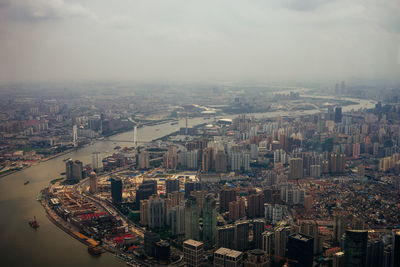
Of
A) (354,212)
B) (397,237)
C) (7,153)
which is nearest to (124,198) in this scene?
(7,153)

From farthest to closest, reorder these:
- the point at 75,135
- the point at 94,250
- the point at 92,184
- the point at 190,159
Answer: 1. the point at 75,135
2. the point at 190,159
3. the point at 92,184
4. the point at 94,250

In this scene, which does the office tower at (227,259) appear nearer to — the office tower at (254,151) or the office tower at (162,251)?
the office tower at (162,251)

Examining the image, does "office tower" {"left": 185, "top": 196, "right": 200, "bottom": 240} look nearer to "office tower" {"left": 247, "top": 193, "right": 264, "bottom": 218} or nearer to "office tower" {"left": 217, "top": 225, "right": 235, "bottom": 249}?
"office tower" {"left": 217, "top": 225, "right": 235, "bottom": 249}

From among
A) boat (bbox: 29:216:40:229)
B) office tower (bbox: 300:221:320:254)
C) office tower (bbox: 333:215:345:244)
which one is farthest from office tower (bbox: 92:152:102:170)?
office tower (bbox: 333:215:345:244)

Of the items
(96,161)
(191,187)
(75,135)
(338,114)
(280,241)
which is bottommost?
(280,241)

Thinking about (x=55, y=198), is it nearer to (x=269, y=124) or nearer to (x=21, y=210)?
(x=21, y=210)

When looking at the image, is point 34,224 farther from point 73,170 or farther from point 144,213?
point 73,170

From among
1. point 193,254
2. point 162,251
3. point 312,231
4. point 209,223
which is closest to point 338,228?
point 312,231
